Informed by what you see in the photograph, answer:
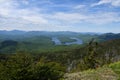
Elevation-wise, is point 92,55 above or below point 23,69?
below

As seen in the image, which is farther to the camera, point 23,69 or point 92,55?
point 92,55

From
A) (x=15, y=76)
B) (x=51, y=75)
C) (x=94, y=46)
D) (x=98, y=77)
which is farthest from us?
(x=94, y=46)

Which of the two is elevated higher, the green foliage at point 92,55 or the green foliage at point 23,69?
the green foliage at point 23,69

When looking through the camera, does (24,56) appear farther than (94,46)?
No

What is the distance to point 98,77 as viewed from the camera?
2444 cm

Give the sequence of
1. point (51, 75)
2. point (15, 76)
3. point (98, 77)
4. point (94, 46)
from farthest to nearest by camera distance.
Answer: point (94, 46) → point (98, 77) → point (51, 75) → point (15, 76)

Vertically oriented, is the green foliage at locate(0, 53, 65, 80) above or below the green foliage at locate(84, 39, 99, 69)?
above

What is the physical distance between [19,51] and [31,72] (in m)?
2.05

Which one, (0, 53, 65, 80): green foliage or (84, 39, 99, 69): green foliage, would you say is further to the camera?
(84, 39, 99, 69): green foliage

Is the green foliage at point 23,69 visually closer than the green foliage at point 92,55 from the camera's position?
Yes

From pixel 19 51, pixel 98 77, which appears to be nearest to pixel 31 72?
pixel 19 51

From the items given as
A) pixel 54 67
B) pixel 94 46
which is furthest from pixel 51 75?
pixel 94 46

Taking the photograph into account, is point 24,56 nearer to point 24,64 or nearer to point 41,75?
point 24,64

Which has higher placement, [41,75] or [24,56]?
[24,56]
